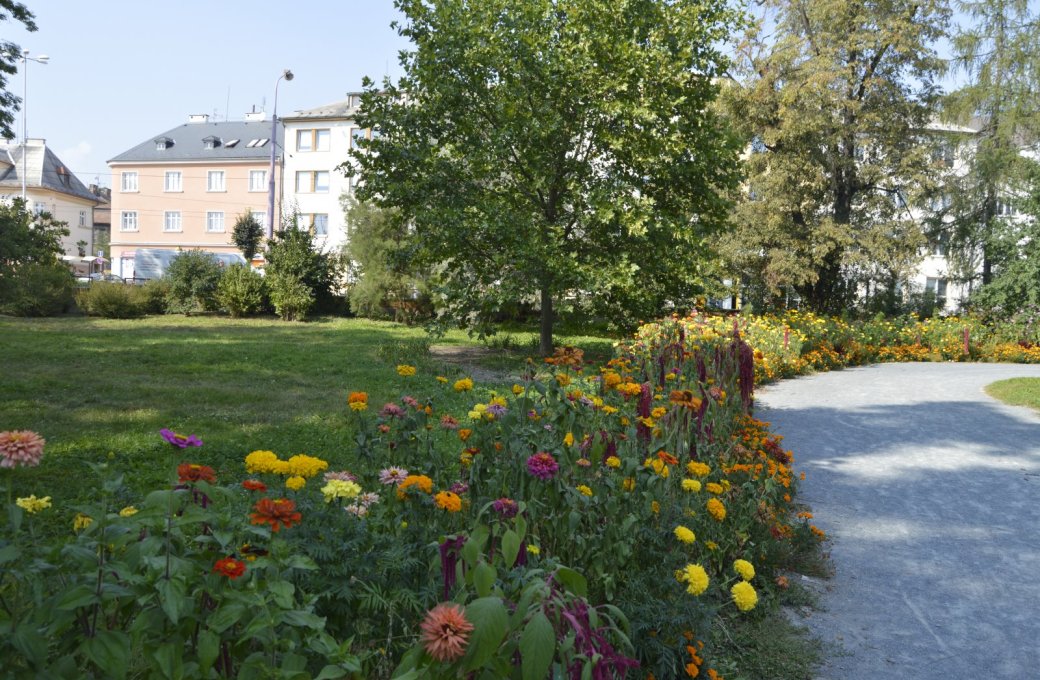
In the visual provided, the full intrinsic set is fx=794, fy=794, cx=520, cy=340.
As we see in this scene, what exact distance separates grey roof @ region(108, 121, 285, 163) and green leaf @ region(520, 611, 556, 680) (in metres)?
54.0

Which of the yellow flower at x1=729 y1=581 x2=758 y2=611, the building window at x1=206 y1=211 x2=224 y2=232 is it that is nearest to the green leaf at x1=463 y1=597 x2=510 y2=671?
the yellow flower at x1=729 y1=581 x2=758 y2=611

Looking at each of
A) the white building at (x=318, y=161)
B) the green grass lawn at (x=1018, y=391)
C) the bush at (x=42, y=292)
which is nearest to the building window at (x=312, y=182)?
the white building at (x=318, y=161)

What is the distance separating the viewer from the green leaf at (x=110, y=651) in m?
1.42

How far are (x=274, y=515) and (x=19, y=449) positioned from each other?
1.99 feet

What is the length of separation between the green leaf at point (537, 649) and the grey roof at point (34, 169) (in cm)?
7185

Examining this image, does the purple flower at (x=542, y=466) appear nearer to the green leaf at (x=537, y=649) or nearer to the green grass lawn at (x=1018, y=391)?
the green leaf at (x=537, y=649)

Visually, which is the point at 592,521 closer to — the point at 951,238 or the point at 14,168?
the point at 951,238

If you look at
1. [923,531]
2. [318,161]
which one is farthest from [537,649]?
[318,161]

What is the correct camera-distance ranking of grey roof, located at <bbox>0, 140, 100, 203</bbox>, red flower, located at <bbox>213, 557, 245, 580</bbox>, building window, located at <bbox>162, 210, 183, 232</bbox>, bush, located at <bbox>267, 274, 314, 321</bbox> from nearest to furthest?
red flower, located at <bbox>213, 557, 245, 580</bbox>, bush, located at <bbox>267, 274, 314, 321</bbox>, building window, located at <bbox>162, 210, 183, 232</bbox>, grey roof, located at <bbox>0, 140, 100, 203</bbox>

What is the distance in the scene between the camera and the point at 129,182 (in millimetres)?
55500

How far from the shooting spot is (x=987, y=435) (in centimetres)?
850

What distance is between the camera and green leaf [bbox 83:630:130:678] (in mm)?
1416

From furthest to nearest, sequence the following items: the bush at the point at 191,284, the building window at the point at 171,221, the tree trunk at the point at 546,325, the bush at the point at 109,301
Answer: the building window at the point at 171,221 → the bush at the point at 191,284 → the bush at the point at 109,301 → the tree trunk at the point at 546,325

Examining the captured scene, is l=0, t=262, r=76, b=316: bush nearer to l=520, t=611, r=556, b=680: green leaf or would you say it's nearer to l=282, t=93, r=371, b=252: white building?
l=282, t=93, r=371, b=252: white building
